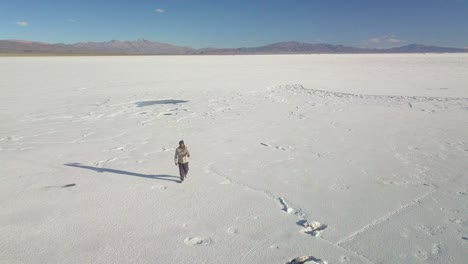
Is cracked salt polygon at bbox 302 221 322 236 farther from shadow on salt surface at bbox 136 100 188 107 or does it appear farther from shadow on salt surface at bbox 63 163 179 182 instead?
shadow on salt surface at bbox 136 100 188 107

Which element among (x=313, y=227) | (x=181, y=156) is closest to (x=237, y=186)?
(x=181, y=156)

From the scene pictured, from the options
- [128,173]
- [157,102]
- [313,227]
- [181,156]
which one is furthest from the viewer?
[157,102]

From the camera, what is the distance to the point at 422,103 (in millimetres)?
11461

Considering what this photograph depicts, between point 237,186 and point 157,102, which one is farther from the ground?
point 237,186

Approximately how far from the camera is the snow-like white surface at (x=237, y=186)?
358 cm

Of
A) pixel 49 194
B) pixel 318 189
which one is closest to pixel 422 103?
pixel 318 189

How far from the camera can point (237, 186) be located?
204 inches

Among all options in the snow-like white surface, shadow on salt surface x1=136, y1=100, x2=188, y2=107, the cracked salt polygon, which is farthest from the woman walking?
shadow on salt surface x1=136, y1=100, x2=188, y2=107

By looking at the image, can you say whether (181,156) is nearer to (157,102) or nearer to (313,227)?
(313,227)

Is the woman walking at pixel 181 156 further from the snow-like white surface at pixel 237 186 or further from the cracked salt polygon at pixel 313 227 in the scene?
the cracked salt polygon at pixel 313 227

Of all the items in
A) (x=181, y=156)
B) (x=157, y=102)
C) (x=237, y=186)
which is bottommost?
(x=157, y=102)

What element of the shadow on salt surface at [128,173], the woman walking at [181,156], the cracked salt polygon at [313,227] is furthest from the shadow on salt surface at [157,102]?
the cracked salt polygon at [313,227]

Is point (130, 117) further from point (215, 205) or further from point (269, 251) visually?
point (269, 251)

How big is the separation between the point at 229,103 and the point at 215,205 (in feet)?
25.5
